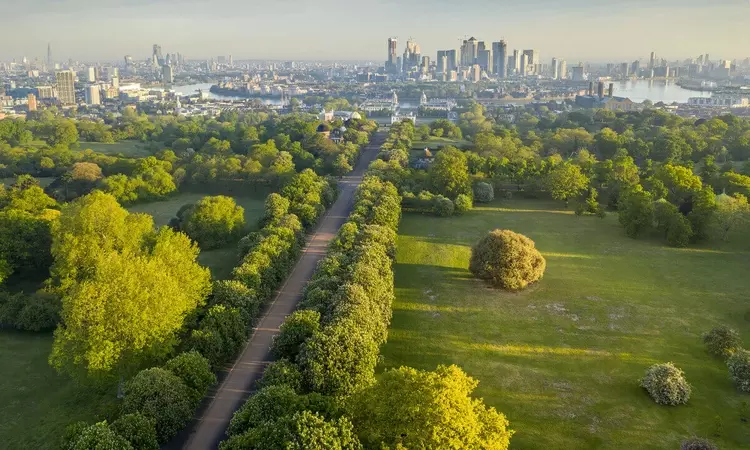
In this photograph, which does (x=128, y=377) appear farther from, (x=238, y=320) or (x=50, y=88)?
(x=50, y=88)

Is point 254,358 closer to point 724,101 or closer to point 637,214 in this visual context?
point 637,214

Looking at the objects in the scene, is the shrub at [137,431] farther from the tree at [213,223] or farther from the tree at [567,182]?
the tree at [567,182]

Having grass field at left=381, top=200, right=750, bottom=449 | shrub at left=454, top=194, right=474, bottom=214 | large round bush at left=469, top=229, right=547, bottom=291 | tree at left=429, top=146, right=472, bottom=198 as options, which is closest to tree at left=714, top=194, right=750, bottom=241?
grass field at left=381, top=200, right=750, bottom=449

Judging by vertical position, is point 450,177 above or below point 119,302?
above

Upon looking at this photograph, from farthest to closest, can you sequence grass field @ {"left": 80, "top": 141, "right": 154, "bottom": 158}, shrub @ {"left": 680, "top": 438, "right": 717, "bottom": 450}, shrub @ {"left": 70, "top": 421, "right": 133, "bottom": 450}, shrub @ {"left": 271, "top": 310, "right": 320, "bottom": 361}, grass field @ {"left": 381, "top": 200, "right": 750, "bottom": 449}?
1. grass field @ {"left": 80, "top": 141, "right": 154, "bottom": 158}
2. shrub @ {"left": 271, "top": 310, "right": 320, "bottom": 361}
3. grass field @ {"left": 381, "top": 200, "right": 750, "bottom": 449}
4. shrub @ {"left": 680, "top": 438, "right": 717, "bottom": 450}
5. shrub @ {"left": 70, "top": 421, "right": 133, "bottom": 450}

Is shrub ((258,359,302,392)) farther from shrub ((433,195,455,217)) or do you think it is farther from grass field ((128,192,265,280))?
shrub ((433,195,455,217))

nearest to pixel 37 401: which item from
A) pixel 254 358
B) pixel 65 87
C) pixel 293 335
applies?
pixel 254 358
